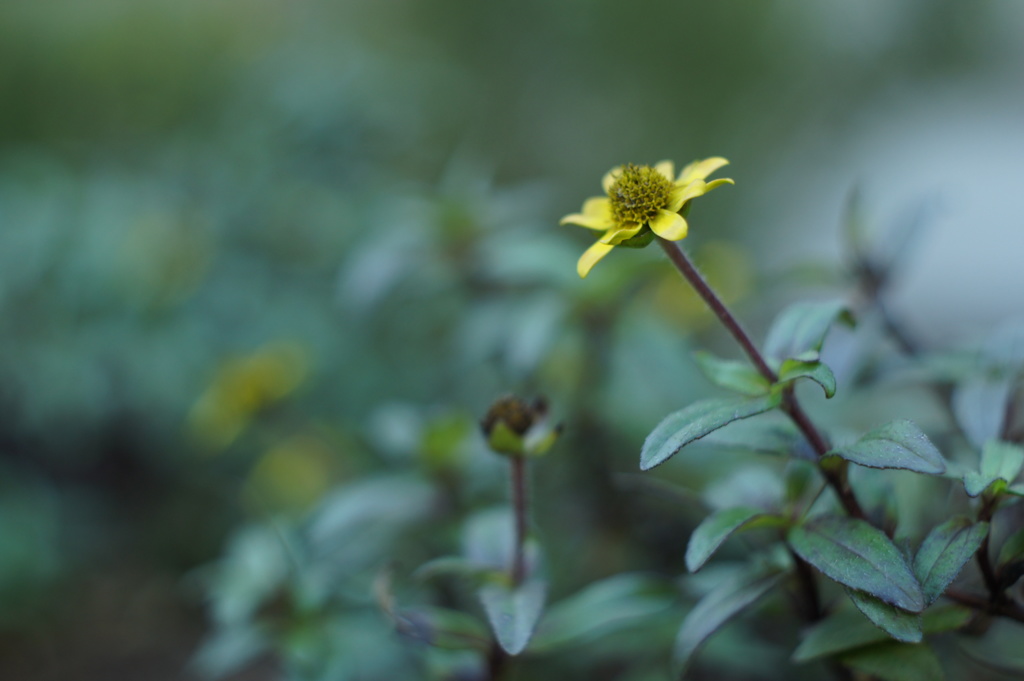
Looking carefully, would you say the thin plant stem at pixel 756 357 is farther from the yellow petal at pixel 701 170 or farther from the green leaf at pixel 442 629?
the green leaf at pixel 442 629

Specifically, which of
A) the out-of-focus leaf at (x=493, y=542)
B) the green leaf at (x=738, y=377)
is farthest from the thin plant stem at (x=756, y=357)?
the out-of-focus leaf at (x=493, y=542)

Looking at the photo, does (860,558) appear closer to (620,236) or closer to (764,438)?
(764,438)

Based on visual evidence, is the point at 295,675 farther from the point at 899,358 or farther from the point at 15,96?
the point at 15,96

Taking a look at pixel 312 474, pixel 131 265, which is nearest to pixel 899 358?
pixel 312 474

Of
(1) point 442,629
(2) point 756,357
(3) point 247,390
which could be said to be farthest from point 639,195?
(3) point 247,390

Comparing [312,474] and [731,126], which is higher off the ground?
[312,474]

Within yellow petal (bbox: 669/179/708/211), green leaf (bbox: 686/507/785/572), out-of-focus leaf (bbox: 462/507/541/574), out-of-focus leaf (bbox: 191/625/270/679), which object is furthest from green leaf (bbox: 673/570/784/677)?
out-of-focus leaf (bbox: 191/625/270/679)

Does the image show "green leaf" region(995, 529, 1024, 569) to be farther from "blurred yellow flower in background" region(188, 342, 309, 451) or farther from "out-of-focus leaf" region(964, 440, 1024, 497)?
"blurred yellow flower in background" region(188, 342, 309, 451)
